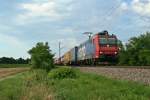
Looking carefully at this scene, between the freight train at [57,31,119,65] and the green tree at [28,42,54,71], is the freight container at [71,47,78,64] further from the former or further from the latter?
the green tree at [28,42,54,71]

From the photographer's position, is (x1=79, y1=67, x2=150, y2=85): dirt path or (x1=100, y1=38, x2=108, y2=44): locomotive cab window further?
(x1=100, y1=38, x2=108, y2=44): locomotive cab window

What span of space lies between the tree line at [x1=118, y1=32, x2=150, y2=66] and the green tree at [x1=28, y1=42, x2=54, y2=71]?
1250 centimetres

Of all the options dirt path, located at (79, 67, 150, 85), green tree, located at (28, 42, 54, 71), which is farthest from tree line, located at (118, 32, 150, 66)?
dirt path, located at (79, 67, 150, 85)

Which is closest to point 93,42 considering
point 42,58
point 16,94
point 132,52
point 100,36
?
point 100,36

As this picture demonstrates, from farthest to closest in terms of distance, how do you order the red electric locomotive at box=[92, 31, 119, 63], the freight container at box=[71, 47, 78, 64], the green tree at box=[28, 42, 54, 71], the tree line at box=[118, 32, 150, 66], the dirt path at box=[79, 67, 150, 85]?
1. the freight container at box=[71, 47, 78, 64]
2. the tree line at box=[118, 32, 150, 66]
3. the red electric locomotive at box=[92, 31, 119, 63]
4. the green tree at box=[28, 42, 54, 71]
5. the dirt path at box=[79, 67, 150, 85]

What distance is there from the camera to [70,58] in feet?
255

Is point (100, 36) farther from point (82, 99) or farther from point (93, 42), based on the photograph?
point (82, 99)

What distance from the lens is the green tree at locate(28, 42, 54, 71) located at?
1821 inches

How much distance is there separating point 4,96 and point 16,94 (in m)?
0.73

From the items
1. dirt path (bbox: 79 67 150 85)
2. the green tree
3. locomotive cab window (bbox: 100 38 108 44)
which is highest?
locomotive cab window (bbox: 100 38 108 44)

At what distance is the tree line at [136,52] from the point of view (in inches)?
2483

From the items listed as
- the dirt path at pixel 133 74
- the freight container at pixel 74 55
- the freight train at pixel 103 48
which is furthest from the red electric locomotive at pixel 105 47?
the dirt path at pixel 133 74

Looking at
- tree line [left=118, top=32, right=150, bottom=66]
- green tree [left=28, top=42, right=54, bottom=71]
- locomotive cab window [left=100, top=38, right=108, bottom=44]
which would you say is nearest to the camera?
green tree [left=28, top=42, right=54, bottom=71]

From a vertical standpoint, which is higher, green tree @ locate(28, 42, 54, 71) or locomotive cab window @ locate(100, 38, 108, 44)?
locomotive cab window @ locate(100, 38, 108, 44)
